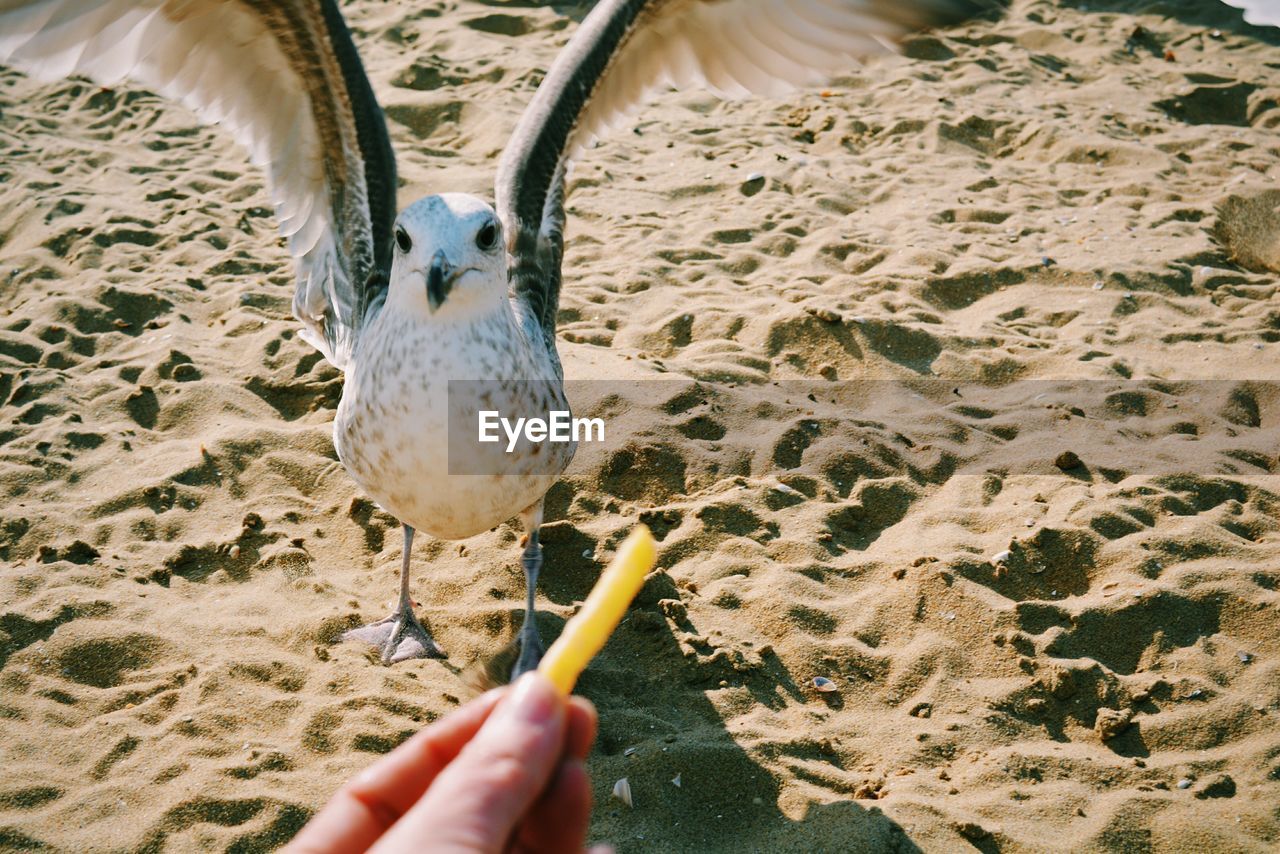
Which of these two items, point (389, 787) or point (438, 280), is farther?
point (438, 280)

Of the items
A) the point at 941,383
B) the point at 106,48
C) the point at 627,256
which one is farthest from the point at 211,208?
the point at 941,383

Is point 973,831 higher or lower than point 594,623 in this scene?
lower

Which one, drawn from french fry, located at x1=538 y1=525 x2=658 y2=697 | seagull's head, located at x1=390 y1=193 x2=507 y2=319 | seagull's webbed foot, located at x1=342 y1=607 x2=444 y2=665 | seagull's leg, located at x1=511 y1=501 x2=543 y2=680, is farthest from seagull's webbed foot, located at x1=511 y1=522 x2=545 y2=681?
french fry, located at x1=538 y1=525 x2=658 y2=697

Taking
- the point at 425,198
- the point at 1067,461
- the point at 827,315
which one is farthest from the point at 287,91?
the point at 1067,461

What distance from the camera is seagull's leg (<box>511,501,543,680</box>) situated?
138 inches

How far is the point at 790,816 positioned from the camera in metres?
2.91

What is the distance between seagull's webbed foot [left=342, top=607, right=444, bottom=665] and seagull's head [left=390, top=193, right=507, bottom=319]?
1.13 m

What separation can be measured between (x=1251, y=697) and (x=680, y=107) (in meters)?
6.21

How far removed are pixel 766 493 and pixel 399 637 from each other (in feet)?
4.98

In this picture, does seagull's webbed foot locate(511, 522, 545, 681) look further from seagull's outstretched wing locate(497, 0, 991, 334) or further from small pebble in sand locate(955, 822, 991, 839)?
small pebble in sand locate(955, 822, 991, 839)

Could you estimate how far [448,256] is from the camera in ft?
10.3

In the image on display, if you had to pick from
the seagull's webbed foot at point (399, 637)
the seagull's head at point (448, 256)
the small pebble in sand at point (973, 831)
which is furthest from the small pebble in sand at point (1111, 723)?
the seagull's head at point (448, 256)

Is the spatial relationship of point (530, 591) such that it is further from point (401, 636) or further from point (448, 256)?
point (448, 256)

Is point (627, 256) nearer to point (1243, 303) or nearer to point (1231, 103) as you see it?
point (1243, 303)
